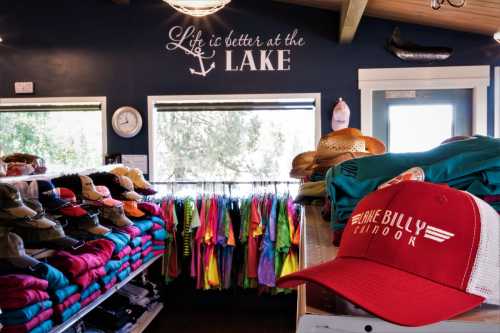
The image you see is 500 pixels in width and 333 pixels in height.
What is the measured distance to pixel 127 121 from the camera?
4.36 meters

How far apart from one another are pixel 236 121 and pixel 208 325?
2.01 m

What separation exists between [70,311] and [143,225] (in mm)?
1132

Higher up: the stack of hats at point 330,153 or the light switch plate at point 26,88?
the light switch plate at point 26,88

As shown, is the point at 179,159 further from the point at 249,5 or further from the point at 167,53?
the point at 249,5

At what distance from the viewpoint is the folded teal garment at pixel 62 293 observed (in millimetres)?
1964

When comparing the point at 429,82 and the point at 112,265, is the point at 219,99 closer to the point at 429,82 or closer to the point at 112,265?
the point at 429,82

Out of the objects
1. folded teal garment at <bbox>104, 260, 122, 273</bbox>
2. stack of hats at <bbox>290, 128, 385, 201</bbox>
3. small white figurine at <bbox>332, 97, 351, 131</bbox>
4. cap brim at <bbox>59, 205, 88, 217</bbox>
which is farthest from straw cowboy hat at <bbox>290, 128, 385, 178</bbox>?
small white figurine at <bbox>332, 97, 351, 131</bbox>

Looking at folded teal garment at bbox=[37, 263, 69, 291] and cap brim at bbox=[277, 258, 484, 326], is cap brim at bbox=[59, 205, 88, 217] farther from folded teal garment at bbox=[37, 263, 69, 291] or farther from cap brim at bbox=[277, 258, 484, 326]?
cap brim at bbox=[277, 258, 484, 326]

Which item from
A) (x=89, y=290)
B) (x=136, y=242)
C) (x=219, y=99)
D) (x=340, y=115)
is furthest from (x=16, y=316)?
(x=340, y=115)

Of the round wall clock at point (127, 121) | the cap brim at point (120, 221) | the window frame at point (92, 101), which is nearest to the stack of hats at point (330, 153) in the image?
the cap brim at point (120, 221)

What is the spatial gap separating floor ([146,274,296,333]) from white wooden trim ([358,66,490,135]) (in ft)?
6.43

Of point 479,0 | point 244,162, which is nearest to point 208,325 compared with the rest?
point 244,162

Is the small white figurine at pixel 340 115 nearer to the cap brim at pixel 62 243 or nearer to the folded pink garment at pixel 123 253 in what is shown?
the folded pink garment at pixel 123 253

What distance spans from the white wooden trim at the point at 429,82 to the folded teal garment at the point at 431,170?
139 inches
